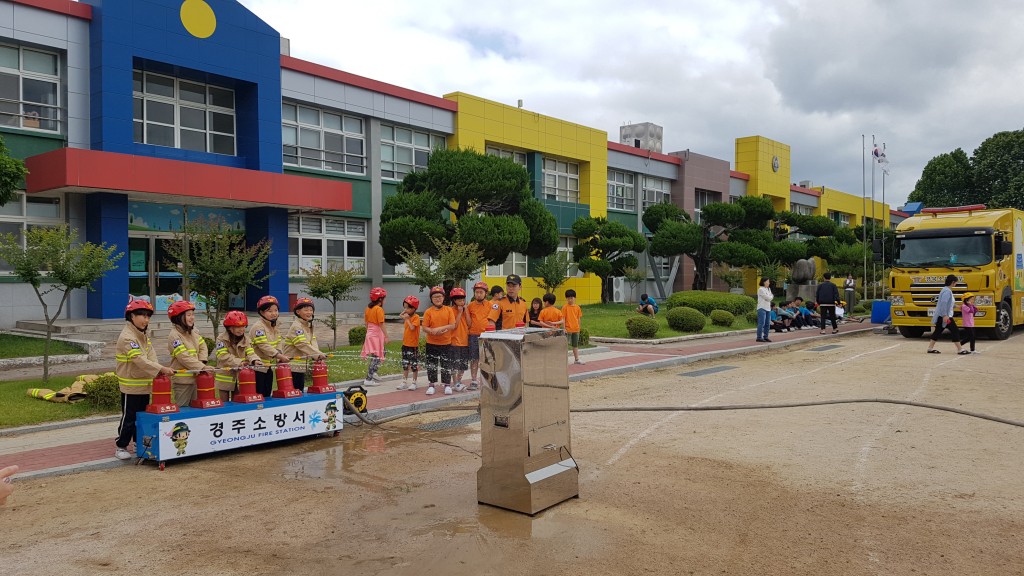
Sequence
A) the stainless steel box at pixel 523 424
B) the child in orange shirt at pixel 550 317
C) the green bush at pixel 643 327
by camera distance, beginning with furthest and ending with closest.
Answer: the green bush at pixel 643 327 < the child in orange shirt at pixel 550 317 < the stainless steel box at pixel 523 424

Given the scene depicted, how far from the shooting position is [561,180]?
39125 millimetres

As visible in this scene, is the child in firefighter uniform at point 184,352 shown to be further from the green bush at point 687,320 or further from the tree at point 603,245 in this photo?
the tree at point 603,245

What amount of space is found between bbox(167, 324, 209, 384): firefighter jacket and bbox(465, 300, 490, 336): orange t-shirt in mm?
4914

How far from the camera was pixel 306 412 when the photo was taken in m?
8.78

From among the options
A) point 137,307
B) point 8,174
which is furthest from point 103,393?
point 8,174

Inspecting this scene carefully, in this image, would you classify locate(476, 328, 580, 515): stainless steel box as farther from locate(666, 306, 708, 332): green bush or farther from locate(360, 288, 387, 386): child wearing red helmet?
locate(666, 306, 708, 332): green bush

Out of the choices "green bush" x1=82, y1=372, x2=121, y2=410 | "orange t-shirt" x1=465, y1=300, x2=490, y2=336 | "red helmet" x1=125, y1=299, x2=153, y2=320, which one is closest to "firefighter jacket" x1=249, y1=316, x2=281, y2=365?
"red helmet" x1=125, y1=299, x2=153, y2=320

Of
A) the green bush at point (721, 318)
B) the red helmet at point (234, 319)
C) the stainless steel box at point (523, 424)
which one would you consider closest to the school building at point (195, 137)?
the green bush at point (721, 318)

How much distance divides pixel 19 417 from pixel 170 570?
6529mm

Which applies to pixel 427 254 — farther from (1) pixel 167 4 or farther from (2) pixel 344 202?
(1) pixel 167 4

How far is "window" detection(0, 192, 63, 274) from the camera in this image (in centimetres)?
2031

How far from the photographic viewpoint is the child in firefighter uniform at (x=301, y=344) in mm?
9328

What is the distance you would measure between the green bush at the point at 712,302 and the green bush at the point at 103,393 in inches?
849

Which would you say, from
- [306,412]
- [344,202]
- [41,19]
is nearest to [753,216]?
[344,202]
